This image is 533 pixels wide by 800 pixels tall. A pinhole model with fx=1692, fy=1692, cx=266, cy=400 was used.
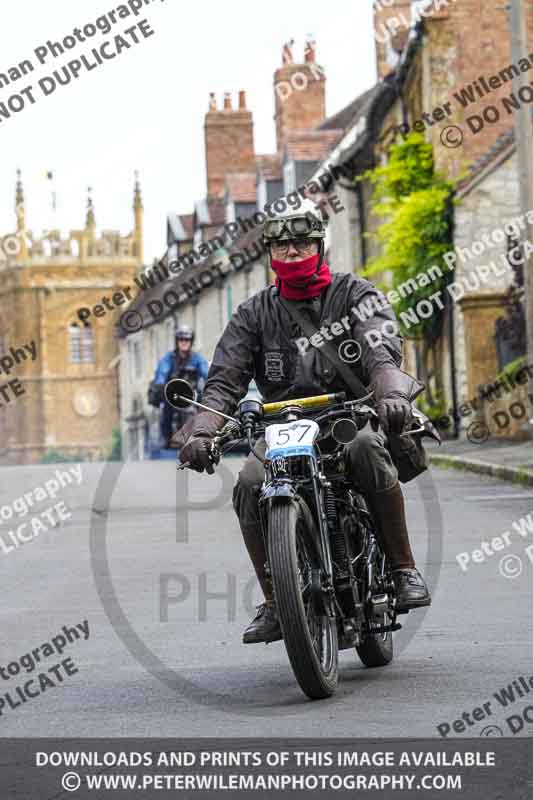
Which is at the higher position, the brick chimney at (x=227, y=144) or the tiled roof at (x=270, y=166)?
the brick chimney at (x=227, y=144)

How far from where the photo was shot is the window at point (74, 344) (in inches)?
4252

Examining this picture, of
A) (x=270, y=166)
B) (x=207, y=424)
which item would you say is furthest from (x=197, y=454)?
(x=270, y=166)

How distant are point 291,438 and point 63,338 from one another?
10323 cm

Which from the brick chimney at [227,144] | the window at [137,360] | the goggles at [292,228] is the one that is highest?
the brick chimney at [227,144]

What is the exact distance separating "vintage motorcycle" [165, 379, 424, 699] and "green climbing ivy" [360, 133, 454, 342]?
25991 millimetres

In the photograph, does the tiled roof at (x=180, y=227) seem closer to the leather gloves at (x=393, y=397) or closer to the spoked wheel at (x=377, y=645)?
the spoked wheel at (x=377, y=645)

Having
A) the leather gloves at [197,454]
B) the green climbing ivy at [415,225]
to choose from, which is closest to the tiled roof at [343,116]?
the green climbing ivy at [415,225]

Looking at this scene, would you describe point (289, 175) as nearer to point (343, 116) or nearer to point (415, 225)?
point (343, 116)

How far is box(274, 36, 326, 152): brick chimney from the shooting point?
5406 centimetres

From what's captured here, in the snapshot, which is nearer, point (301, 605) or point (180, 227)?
point (301, 605)

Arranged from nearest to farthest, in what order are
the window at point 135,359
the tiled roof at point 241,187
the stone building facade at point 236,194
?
the stone building facade at point 236,194
the tiled roof at point 241,187
the window at point 135,359

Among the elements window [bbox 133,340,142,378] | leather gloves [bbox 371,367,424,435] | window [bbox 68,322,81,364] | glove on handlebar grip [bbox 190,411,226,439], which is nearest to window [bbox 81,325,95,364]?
window [bbox 68,322,81,364]

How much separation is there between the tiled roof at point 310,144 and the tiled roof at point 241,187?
244 inches

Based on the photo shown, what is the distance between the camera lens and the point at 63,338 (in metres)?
108
